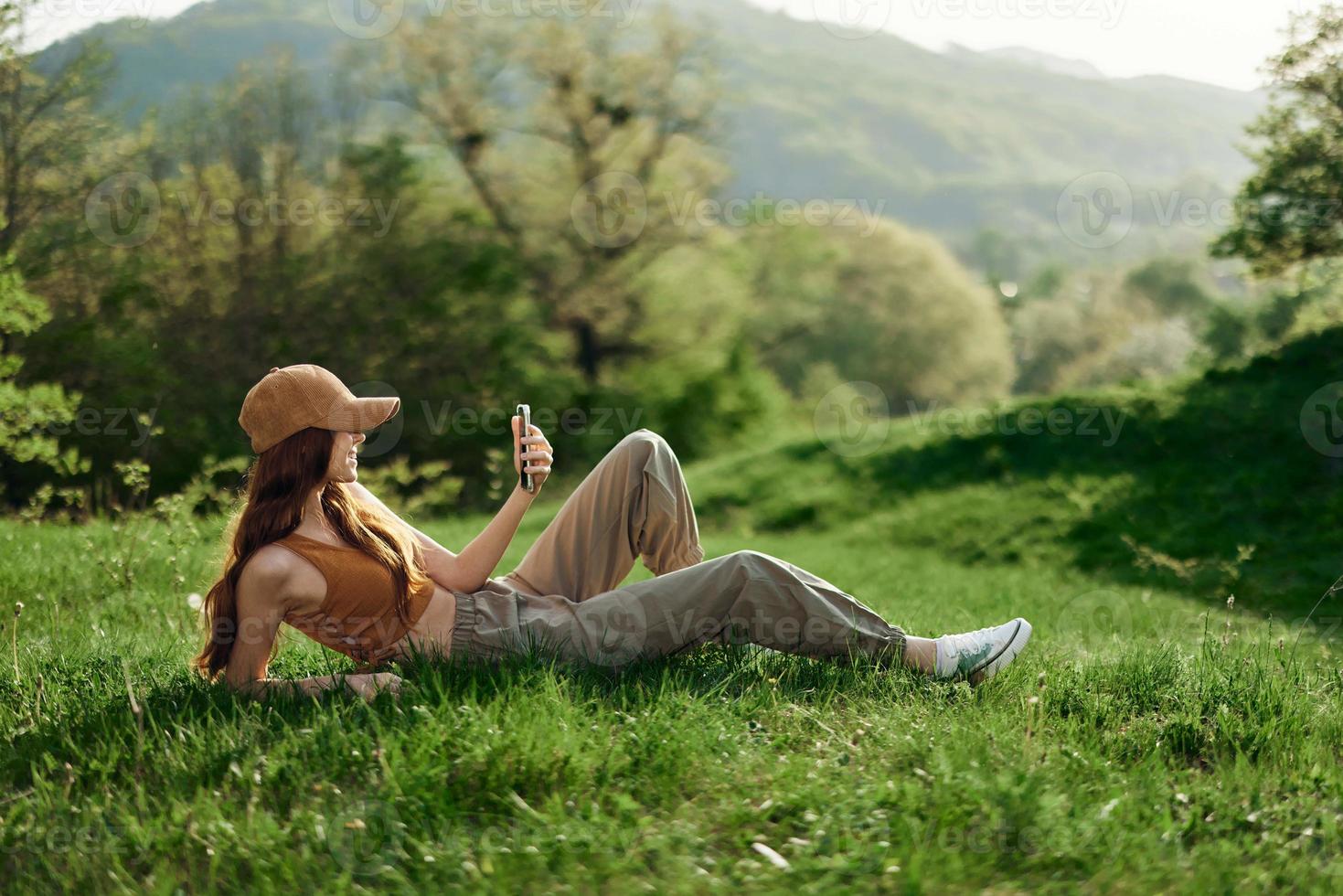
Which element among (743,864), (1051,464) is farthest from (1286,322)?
(743,864)

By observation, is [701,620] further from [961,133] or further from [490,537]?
[961,133]

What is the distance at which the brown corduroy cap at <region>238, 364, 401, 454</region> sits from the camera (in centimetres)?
355

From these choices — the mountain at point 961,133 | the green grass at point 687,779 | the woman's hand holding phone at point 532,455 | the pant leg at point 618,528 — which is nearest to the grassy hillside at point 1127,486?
the green grass at point 687,779

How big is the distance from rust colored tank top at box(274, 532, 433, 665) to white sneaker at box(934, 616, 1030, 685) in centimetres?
192

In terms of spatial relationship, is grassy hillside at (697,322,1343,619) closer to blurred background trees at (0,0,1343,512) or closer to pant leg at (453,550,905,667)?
blurred background trees at (0,0,1343,512)

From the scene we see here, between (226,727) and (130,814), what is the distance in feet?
1.24

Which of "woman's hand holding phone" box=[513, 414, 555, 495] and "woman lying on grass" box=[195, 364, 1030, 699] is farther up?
"woman's hand holding phone" box=[513, 414, 555, 495]

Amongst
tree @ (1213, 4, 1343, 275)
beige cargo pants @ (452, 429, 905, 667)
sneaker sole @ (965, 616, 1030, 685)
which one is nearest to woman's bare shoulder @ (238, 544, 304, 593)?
beige cargo pants @ (452, 429, 905, 667)

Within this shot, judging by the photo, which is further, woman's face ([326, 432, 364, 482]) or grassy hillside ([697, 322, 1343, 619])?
grassy hillside ([697, 322, 1343, 619])

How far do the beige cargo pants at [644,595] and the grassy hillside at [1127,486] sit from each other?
A: 5.18 m

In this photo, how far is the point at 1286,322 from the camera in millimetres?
16547

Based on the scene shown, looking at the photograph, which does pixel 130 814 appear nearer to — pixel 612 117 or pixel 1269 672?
pixel 1269 672

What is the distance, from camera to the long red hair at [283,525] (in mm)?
3535

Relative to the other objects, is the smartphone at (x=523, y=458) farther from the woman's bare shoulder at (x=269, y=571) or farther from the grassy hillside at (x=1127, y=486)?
the grassy hillside at (x=1127, y=486)
